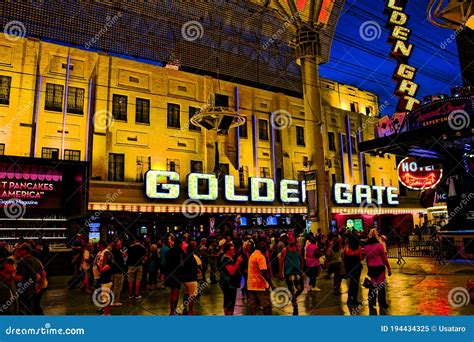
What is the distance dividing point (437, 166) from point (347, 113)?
689 inches

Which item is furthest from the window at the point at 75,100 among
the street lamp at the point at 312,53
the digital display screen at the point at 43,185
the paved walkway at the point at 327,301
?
the paved walkway at the point at 327,301

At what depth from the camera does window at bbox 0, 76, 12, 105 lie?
23.0m

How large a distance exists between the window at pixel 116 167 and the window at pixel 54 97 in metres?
4.31

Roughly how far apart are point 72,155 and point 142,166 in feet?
14.7

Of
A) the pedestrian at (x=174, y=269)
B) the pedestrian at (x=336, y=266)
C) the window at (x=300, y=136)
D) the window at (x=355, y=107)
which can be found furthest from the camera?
the window at (x=355, y=107)

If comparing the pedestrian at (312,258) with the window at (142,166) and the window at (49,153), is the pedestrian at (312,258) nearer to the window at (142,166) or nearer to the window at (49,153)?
the window at (142,166)

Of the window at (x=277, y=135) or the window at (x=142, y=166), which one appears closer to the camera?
the window at (x=142, y=166)

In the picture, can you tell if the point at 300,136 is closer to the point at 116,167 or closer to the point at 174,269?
the point at 116,167

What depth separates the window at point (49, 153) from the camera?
23.6 meters

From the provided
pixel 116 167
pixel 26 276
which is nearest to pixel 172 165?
pixel 116 167

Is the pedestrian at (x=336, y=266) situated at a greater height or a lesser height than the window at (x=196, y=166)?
lesser

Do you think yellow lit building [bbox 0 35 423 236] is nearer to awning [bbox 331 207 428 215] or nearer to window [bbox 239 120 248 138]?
window [bbox 239 120 248 138]

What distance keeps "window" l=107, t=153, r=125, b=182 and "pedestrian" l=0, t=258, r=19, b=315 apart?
1862 centimetres

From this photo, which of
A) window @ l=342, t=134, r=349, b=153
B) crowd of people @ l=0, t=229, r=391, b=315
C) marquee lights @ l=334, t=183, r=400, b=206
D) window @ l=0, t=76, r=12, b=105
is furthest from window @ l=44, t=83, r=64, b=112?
window @ l=342, t=134, r=349, b=153
